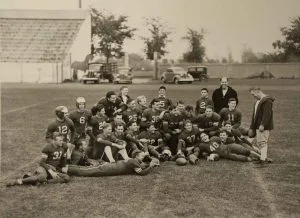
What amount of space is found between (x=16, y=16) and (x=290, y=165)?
156 feet

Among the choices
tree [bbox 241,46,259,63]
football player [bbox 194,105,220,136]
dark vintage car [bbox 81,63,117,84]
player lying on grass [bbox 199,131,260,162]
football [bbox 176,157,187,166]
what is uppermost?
tree [bbox 241,46,259,63]

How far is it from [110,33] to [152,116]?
49.9 metres

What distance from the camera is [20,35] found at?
50781mm

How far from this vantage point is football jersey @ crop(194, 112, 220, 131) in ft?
39.4

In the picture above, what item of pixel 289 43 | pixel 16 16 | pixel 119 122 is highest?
pixel 16 16

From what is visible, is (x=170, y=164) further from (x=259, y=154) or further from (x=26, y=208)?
(x=26, y=208)

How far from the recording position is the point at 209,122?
39.7 ft

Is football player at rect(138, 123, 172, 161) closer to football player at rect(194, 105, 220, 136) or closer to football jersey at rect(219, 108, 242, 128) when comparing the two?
football player at rect(194, 105, 220, 136)

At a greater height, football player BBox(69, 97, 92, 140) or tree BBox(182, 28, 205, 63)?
tree BBox(182, 28, 205, 63)

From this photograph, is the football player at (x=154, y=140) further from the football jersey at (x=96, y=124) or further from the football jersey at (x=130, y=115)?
the football jersey at (x=96, y=124)

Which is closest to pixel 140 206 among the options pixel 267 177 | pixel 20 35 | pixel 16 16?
pixel 267 177

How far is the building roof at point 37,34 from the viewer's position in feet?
154

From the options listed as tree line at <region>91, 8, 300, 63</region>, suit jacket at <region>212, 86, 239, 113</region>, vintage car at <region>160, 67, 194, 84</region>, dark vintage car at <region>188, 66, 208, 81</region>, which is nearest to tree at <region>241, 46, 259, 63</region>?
tree line at <region>91, 8, 300, 63</region>

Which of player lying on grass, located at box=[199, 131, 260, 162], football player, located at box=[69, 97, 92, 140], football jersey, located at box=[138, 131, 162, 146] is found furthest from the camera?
football jersey, located at box=[138, 131, 162, 146]
